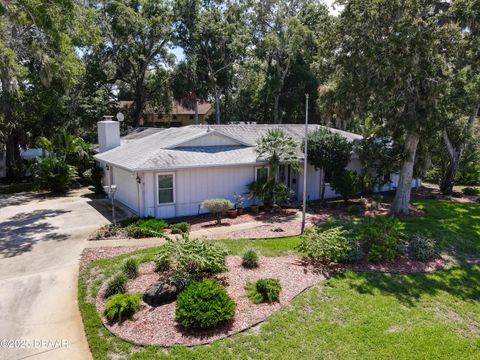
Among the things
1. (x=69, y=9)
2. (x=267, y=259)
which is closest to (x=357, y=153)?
(x=267, y=259)

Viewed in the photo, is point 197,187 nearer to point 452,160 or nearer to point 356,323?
point 356,323

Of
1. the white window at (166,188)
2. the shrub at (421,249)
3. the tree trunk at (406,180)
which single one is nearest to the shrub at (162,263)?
the white window at (166,188)

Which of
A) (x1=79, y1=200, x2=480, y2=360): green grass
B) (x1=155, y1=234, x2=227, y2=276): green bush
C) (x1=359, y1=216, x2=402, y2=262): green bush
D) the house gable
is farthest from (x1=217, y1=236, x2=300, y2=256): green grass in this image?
the house gable

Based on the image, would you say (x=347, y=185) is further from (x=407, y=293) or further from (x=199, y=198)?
(x=407, y=293)

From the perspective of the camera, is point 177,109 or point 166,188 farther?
point 177,109

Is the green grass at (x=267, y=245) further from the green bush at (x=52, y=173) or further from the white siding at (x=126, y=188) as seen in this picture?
the green bush at (x=52, y=173)

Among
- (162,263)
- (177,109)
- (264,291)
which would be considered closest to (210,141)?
(162,263)
